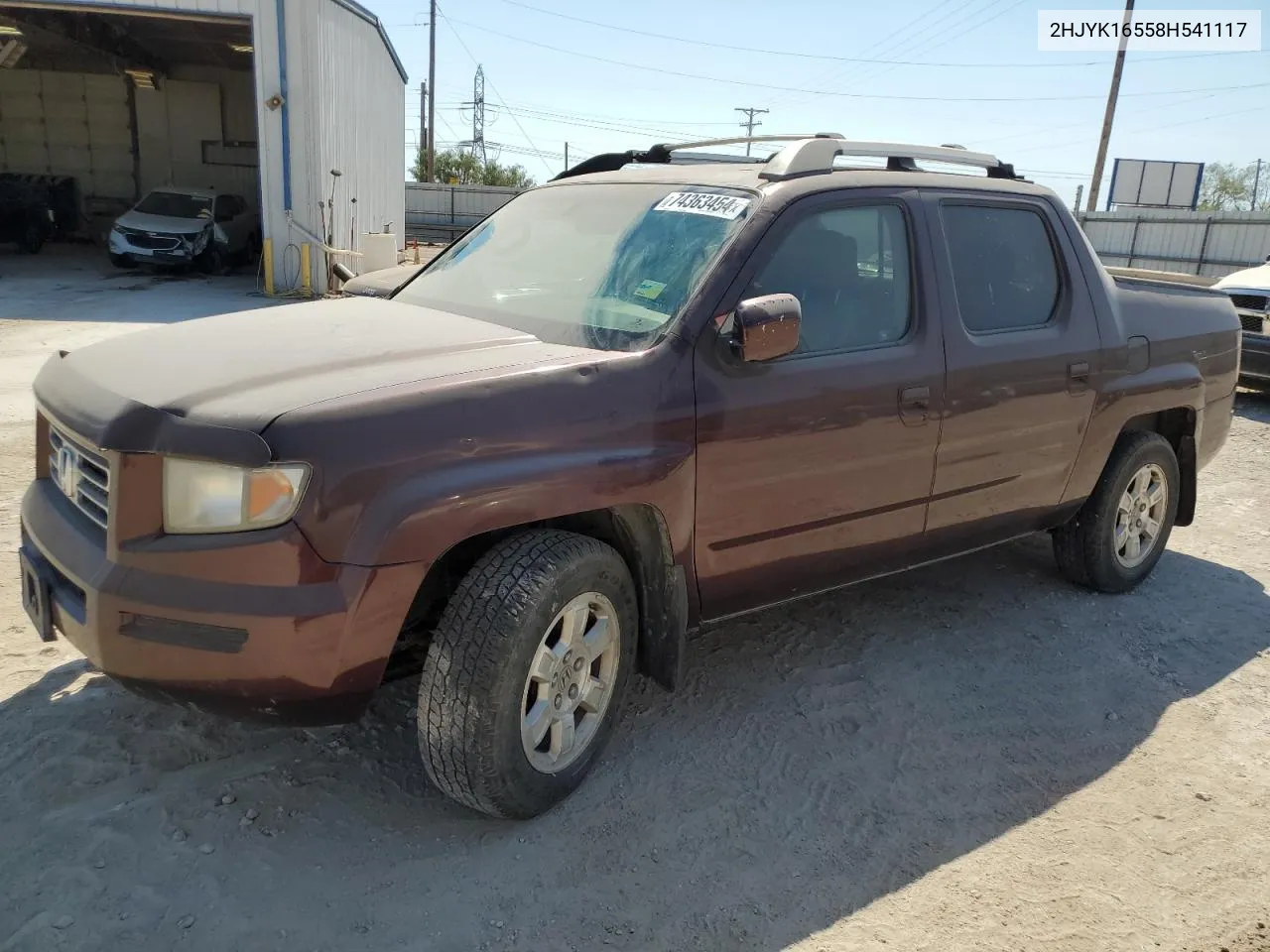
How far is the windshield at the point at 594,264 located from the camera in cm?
313

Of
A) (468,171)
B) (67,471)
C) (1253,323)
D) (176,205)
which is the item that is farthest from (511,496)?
(468,171)

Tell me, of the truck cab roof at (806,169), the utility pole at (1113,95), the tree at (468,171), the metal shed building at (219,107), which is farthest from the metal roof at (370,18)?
the tree at (468,171)

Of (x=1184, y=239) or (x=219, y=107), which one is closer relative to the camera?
(x=1184, y=239)

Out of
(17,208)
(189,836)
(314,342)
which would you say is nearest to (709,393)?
(314,342)

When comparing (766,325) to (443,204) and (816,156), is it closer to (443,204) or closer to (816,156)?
(816,156)

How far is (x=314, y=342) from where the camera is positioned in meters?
2.96

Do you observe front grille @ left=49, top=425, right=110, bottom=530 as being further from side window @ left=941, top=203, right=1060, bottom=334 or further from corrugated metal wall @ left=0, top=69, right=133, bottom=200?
corrugated metal wall @ left=0, top=69, right=133, bottom=200

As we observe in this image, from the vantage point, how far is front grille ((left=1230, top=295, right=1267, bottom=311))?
10.3 m

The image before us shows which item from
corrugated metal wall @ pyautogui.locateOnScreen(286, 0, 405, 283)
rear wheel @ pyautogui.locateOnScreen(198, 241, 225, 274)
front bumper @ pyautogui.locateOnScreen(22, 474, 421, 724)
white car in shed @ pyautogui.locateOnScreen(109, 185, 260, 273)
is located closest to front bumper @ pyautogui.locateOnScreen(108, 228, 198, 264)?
white car in shed @ pyautogui.locateOnScreen(109, 185, 260, 273)

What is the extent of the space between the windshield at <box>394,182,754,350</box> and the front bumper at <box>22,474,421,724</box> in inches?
43.4

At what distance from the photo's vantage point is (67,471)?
2785mm

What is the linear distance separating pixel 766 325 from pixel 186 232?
56.3 ft

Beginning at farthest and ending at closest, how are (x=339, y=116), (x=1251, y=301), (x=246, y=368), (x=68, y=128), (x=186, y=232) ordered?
(x=68, y=128)
(x=186, y=232)
(x=339, y=116)
(x=1251, y=301)
(x=246, y=368)

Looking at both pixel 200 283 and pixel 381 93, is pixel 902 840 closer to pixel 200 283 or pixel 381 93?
pixel 200 283
